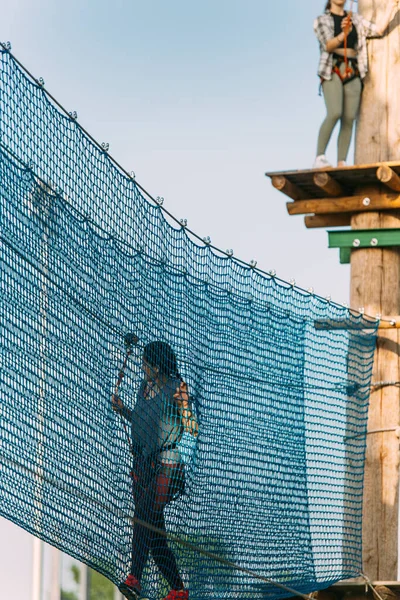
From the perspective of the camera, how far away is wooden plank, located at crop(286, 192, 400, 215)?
6.27 m

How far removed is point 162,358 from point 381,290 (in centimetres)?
194

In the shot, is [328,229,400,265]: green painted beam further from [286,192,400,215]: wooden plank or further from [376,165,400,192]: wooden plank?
[376,165,400,192]: wooden plank

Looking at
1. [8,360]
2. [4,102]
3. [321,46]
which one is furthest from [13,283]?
[321,46]

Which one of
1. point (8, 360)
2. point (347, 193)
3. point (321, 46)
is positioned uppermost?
point (321, 46)

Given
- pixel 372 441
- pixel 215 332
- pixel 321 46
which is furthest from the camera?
pixel 321 46

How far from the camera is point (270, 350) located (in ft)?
17.9

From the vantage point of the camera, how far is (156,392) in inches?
183

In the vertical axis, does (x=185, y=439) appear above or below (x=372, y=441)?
below

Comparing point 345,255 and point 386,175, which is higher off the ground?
point 386,175

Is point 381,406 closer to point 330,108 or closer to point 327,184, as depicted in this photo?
point 327,184

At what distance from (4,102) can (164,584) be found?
6.18ft

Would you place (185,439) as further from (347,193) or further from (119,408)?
(347,193)

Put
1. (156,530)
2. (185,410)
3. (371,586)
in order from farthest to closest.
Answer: (371,586) < (185,410) < (156,530)

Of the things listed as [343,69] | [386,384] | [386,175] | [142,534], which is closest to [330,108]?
[343,69]
